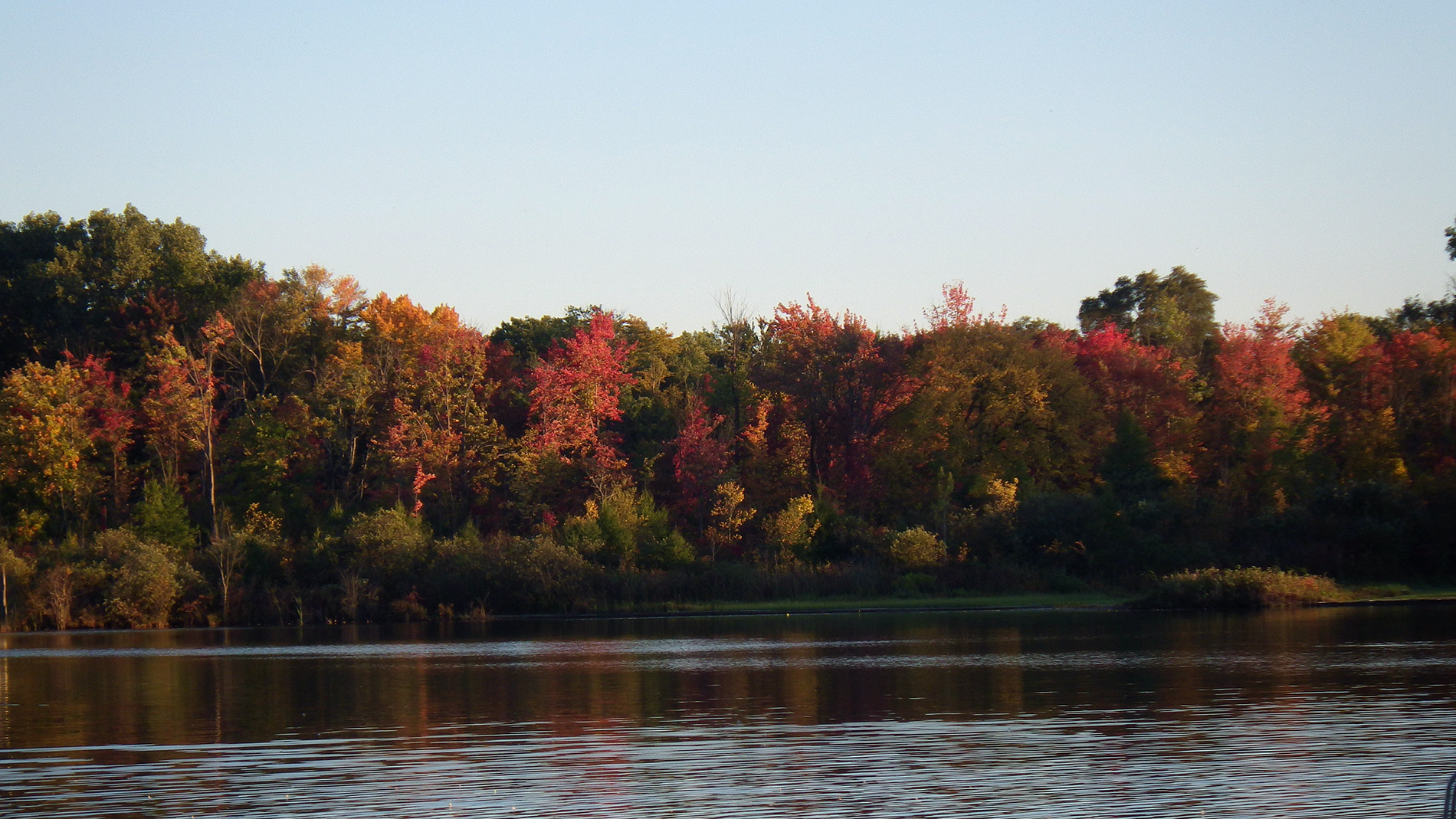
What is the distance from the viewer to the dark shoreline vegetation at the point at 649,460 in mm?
59688

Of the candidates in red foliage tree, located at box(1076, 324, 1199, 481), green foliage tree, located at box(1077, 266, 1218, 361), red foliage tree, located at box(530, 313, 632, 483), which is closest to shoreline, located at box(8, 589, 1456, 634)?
red foliage tree, located at box(530, 313, 632, 483)

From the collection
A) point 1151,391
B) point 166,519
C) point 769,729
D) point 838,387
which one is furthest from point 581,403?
point 769,729

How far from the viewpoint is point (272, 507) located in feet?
220

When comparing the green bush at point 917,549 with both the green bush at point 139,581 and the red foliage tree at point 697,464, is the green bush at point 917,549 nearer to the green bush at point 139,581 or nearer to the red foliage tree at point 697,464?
the red foliage tree at point 697,464

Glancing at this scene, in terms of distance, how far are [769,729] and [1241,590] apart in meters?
36.4

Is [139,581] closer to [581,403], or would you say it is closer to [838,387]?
[581,403]

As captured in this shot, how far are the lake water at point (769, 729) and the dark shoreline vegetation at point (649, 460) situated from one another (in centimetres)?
1779

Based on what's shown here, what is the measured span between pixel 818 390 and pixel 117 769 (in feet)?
169

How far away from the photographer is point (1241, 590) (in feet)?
175

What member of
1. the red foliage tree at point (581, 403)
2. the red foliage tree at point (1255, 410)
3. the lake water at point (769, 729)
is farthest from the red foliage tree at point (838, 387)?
the lake water at point (769, 729)

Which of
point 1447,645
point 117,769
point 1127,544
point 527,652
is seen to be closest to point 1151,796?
point 117,769

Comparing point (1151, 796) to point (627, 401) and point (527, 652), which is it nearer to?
point (527, 652)

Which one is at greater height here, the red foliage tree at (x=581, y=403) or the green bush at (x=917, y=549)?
the red foliage tree at (x=581, y=403)

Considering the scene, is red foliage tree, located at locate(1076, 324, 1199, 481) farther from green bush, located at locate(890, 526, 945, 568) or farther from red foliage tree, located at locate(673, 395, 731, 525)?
red foliage tree, located at locate(673, 395, 731, 525)
